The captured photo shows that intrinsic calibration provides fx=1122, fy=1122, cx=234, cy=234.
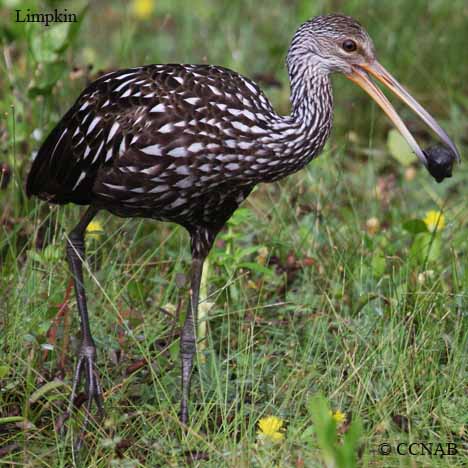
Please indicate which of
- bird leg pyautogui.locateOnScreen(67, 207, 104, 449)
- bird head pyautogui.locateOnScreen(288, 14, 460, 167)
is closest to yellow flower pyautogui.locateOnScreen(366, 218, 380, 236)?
bird head pyautogui.locateOnScreen(288, 14, 460, 167)

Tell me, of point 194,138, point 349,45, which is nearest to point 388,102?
point 349,45

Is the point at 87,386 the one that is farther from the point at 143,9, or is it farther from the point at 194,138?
the point at 143,9

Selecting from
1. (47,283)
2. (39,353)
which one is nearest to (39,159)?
(47,283)

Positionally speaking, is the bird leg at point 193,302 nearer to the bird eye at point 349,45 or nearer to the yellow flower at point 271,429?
the yellow flower at point 271,429

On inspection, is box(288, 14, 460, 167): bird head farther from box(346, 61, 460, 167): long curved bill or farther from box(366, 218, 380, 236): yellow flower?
box(366, 218, 380, 236): yellow flower

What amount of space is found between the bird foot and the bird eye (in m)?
1.39

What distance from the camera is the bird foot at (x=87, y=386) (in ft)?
12.0

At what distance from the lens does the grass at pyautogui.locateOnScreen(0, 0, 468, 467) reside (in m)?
3.64

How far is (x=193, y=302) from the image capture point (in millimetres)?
4090

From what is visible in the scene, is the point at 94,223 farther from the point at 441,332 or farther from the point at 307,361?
the point at 441,332

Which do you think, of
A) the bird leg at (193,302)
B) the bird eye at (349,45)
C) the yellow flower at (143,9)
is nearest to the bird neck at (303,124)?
the bird eye at (349,45)

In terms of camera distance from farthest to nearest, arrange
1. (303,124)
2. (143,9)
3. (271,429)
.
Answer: (143,9)
(303,124)
(271,429)

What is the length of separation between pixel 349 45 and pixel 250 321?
3.72 ft

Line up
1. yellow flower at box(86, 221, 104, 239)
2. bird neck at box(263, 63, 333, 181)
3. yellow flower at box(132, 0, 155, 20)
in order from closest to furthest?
bird neck at box(263, 63, 333, 181), yellow flower at box(86, 221, 104, 239), yellow flower at box(132, 0, 155, 20)
